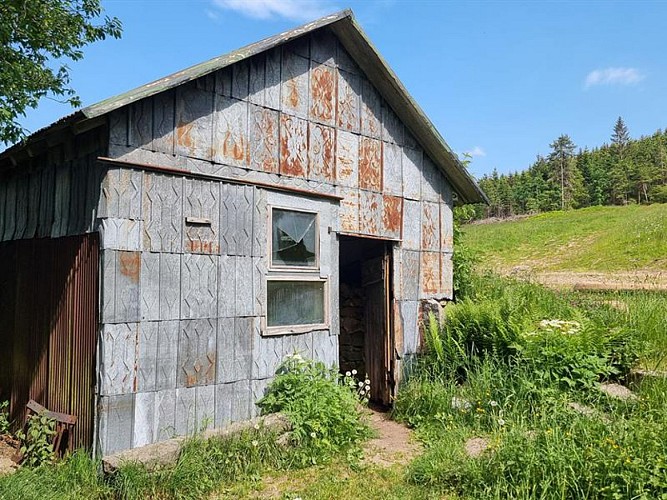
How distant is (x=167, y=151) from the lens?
516 centimetres

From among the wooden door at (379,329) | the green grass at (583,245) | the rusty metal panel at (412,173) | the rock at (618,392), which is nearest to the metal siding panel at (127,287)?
the wooden door at (379,329)

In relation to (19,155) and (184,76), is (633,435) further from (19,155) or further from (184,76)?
(19,155)

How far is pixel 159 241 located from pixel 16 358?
9.69ft

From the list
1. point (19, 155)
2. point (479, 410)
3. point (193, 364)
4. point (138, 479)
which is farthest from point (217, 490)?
point (19, 155)

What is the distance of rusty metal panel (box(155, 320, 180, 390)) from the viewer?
16.3 feet

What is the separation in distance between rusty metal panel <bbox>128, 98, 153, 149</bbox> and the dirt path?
423 centimetres

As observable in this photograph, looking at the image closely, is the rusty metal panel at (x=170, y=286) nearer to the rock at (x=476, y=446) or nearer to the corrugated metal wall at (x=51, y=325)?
the corrugated metal wall at (x=51, y=325)

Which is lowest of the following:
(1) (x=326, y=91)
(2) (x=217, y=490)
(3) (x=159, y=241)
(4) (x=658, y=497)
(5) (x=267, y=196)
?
(2) (x=217, y=490)

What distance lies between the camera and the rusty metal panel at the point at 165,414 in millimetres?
4930

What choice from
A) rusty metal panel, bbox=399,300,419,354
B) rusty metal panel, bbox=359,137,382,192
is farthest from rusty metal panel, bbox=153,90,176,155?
rusty metal panel, bbox=399,300,419,354

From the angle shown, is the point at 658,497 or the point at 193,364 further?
the point at 193,364

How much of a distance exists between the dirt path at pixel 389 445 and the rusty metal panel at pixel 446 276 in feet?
7.75

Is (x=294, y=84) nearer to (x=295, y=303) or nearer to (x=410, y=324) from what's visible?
(x=295, y=303)

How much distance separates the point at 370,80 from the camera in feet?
24.0
